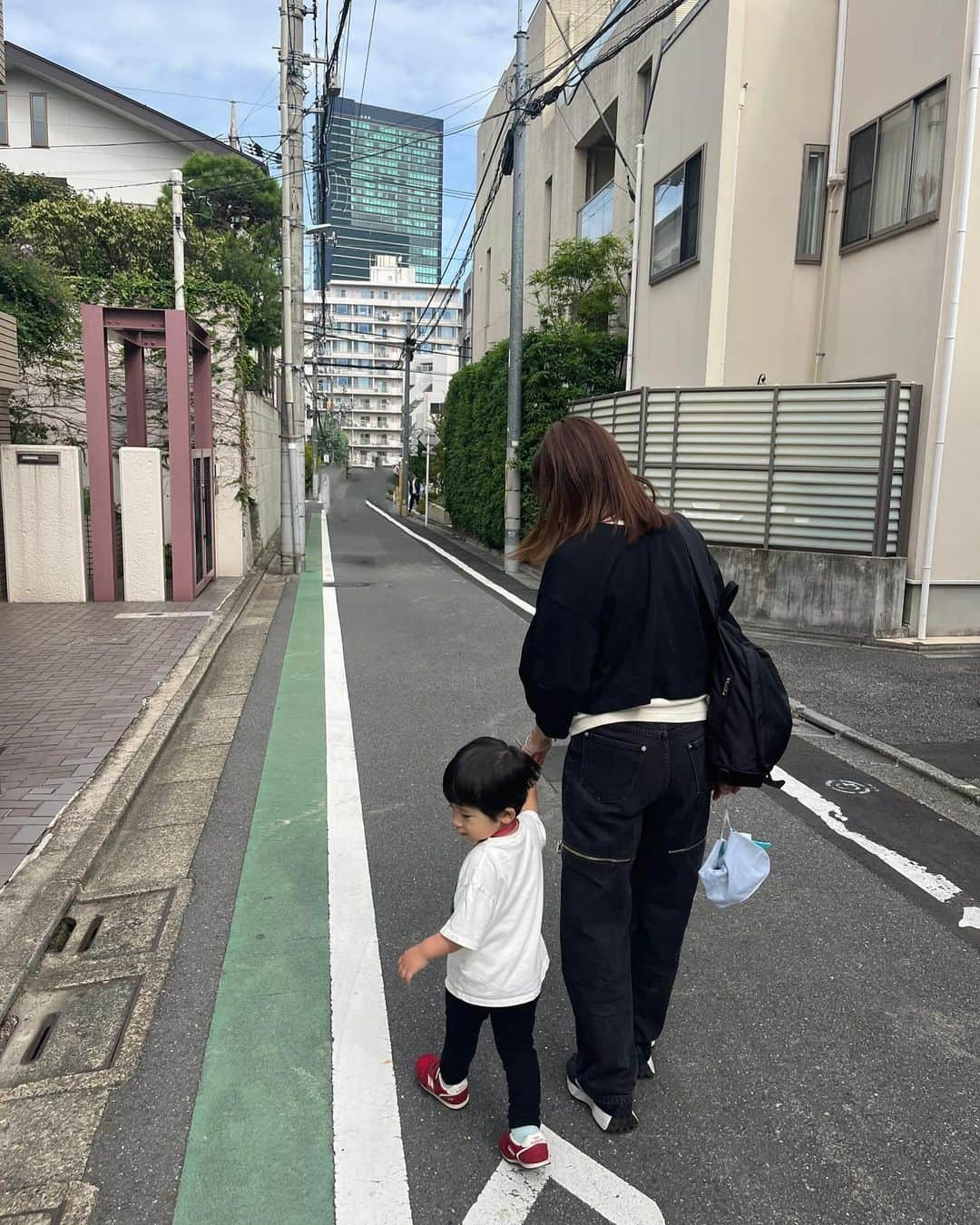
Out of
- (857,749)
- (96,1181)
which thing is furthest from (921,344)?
(96,1181)

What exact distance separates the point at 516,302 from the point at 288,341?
4.26 metres

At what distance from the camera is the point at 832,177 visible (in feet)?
40.1

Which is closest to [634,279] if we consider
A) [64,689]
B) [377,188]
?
[64,689]

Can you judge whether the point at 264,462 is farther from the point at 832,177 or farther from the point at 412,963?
the point at 412,963

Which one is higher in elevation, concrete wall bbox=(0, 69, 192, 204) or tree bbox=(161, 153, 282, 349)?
concrete wall bbox=(0, 69, 192, 204)

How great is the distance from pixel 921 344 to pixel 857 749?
5.81 metres

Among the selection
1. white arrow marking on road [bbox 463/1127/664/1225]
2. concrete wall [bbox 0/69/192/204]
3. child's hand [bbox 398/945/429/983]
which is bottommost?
white arrow marking on road [bbox 463/1127/664/1225]

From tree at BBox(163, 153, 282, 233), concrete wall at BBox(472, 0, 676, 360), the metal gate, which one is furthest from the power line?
tree at BBox(163, 153, 282, 233)

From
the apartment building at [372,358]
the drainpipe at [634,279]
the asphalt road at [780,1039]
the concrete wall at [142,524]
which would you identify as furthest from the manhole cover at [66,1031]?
the apartment building at [372,358]

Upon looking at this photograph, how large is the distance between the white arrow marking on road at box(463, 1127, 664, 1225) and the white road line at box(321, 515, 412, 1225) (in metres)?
0.21

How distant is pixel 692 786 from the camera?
2.50 m

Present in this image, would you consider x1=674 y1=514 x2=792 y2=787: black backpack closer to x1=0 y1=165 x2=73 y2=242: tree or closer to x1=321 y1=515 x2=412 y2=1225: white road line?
x1=321 y1=515 x2=412 y2=1225: white road line

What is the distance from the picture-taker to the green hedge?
17094mm

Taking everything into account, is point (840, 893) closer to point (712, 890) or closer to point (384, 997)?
point (712, 890)
